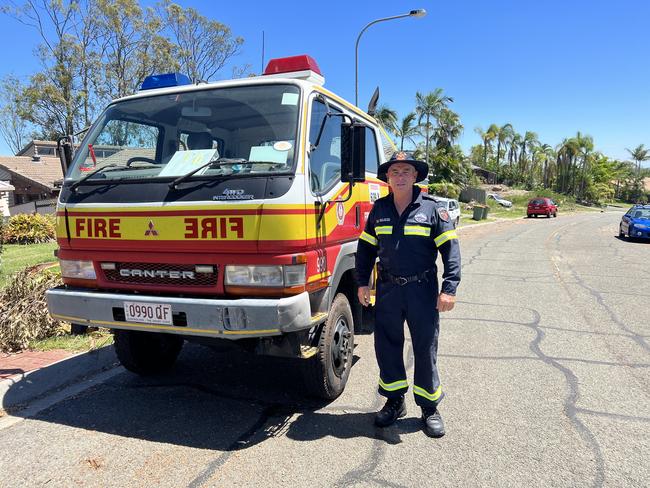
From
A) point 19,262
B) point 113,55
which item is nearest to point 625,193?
point 113,55

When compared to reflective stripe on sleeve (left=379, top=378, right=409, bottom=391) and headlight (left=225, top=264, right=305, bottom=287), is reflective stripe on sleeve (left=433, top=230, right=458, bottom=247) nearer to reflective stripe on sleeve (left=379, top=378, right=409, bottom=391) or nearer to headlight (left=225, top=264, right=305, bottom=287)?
headlight (left=225, top=264, right=305, bottom=287)

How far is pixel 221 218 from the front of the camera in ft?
9.74

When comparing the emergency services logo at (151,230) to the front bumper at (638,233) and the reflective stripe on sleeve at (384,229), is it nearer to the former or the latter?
the reflective stripe on sleeve at (384,229)

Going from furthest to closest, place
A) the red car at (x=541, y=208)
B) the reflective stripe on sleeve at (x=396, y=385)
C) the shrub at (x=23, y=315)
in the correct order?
the red car at (x=541, y=208), the shrub at (x=23, y=315), the reflective stripe on sleeve at (x=396, y=385)

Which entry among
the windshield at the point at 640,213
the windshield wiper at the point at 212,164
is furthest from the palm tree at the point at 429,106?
the windshield wiper at the point at 212,164

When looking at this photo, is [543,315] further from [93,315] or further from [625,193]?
[625,193]

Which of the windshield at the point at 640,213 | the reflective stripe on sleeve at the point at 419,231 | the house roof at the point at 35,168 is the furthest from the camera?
the house roof at the point at 35,168

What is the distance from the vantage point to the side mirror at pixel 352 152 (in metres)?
3.42

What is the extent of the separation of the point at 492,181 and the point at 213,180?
68468 mm

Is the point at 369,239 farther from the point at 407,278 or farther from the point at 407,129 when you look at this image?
the point at 407,129

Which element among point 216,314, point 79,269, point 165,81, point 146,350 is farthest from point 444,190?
point 216,314

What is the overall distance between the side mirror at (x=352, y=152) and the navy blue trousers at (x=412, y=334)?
2.73ft

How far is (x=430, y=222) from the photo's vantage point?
3188mm

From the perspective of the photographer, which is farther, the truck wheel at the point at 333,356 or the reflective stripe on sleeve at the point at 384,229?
the truck wheel at the point at 333,356
